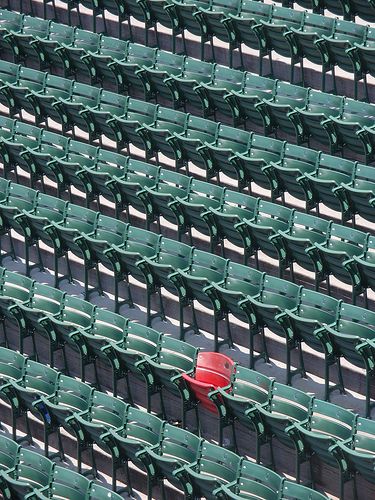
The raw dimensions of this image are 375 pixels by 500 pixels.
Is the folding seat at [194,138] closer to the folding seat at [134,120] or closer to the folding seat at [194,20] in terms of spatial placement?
the folding seat at [134,120]

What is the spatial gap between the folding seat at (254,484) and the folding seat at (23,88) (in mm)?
4499

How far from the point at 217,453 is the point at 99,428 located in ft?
2.46

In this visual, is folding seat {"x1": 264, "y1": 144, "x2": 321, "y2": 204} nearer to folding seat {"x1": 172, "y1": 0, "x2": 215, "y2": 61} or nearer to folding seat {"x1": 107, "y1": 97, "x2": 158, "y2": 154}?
folding seat {"x1": 107, "y1": 97, "x2": 158, "y2": 154}

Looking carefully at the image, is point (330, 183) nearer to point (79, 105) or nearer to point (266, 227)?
point (266, 227)

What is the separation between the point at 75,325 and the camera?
8328mm

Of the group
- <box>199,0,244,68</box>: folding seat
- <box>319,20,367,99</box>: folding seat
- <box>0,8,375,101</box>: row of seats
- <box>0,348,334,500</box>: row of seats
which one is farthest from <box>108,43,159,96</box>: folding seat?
<box>0,348,334,500</box>: row of seats

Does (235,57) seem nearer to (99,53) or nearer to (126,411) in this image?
(99,53)

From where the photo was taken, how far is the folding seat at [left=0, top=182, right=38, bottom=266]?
9383 millimetres

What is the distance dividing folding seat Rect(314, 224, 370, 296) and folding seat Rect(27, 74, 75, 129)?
299 cm

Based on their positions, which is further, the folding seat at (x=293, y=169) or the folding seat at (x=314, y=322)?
the folding seat at (x=293, y=169)

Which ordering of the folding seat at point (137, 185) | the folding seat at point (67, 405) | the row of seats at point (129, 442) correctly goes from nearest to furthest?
the row of seats at point (129, 442), the folding seat at point (67, 405), the folding seat at point (137, 185)

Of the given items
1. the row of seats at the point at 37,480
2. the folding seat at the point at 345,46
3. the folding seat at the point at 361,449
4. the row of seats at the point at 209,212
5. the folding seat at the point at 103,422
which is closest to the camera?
the folding seat at the point at 361,449

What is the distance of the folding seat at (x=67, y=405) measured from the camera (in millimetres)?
7801

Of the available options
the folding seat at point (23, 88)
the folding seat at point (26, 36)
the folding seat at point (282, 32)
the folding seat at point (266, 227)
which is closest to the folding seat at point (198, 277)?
the folding seat at point (266, 227)
